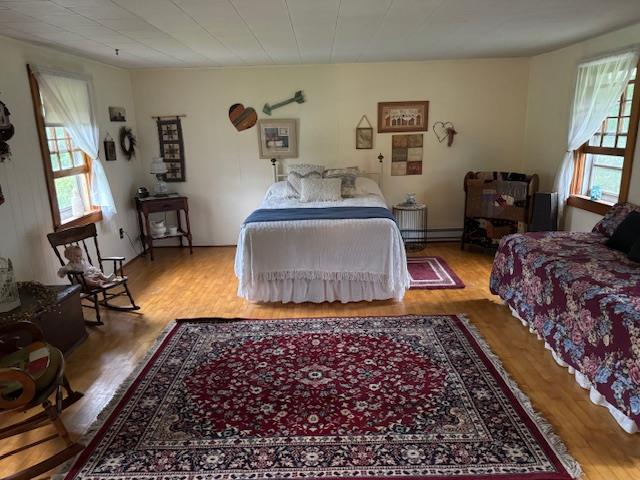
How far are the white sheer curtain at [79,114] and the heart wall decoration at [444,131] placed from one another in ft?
13.3

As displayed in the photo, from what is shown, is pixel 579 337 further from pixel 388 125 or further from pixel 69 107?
pixel 69 107

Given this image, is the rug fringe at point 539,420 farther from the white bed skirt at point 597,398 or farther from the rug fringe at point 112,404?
the rug fringe at point 112,404

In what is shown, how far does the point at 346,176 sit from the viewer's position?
533 cm

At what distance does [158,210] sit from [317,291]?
266 cm

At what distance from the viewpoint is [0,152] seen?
333cm

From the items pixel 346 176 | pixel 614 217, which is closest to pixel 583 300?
pixel 614 217

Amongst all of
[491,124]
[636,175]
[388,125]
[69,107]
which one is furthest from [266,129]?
[636,175]

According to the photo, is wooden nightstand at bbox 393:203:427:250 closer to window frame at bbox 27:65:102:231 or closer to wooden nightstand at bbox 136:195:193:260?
wooden nightstand at bbox 136:195:193:260

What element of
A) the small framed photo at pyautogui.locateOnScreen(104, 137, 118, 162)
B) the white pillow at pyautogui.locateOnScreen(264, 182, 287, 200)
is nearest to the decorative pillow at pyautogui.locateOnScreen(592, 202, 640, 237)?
the white pillow at pyautogui.locateOnScreen(264, 182, 287, 200)

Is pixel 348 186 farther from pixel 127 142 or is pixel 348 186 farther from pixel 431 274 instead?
pixel 127 142

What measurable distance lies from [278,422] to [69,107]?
3628mm

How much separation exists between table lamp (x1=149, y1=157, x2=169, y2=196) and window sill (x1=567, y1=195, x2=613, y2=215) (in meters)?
4.76

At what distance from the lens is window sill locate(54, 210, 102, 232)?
4.12 m

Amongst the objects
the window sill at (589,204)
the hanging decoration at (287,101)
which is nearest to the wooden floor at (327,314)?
the window sill at (589,204)
